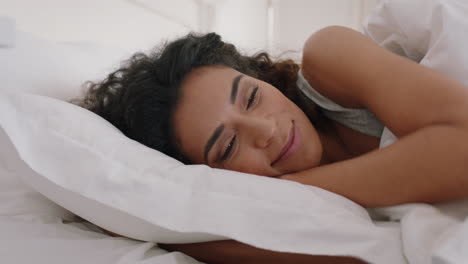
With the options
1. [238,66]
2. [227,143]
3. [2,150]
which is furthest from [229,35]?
[2,150]

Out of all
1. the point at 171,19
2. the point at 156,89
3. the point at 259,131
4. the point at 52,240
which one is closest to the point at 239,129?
the point at 259,131

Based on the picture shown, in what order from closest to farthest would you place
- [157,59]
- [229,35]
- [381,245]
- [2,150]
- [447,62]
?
1. [381,245]
2. [2,150]
3. [447,62]
4. [157,59]
5. [229,35]

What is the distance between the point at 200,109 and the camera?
0.73 m

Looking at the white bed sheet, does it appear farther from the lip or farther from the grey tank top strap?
the grey tank top strap

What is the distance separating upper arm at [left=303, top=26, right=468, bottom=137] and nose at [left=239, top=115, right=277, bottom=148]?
0.50 feet

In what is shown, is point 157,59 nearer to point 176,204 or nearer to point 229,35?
point 176,204

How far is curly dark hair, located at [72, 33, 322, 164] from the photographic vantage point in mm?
788

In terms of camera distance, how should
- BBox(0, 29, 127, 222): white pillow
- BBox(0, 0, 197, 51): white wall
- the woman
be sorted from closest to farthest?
the woman, BBox(0, 29, 127, 222): white pillow, BBox(0, 0, 197, 51): white wall

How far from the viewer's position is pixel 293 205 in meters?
0.48

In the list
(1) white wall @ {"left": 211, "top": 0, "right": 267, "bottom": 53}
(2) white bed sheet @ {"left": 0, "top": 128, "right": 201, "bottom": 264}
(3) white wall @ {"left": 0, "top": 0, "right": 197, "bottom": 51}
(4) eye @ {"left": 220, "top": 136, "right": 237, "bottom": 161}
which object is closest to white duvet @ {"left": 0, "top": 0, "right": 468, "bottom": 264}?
(2) white bed sheet @ {"left": 0, "top": 128, "right": 201, "bottom": 264}

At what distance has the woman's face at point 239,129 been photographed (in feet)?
2.33

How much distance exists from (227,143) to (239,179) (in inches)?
7.7

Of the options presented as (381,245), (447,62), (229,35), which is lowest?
(229,35)

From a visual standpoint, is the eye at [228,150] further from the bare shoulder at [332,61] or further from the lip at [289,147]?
the bare shoulder at [332,61]
